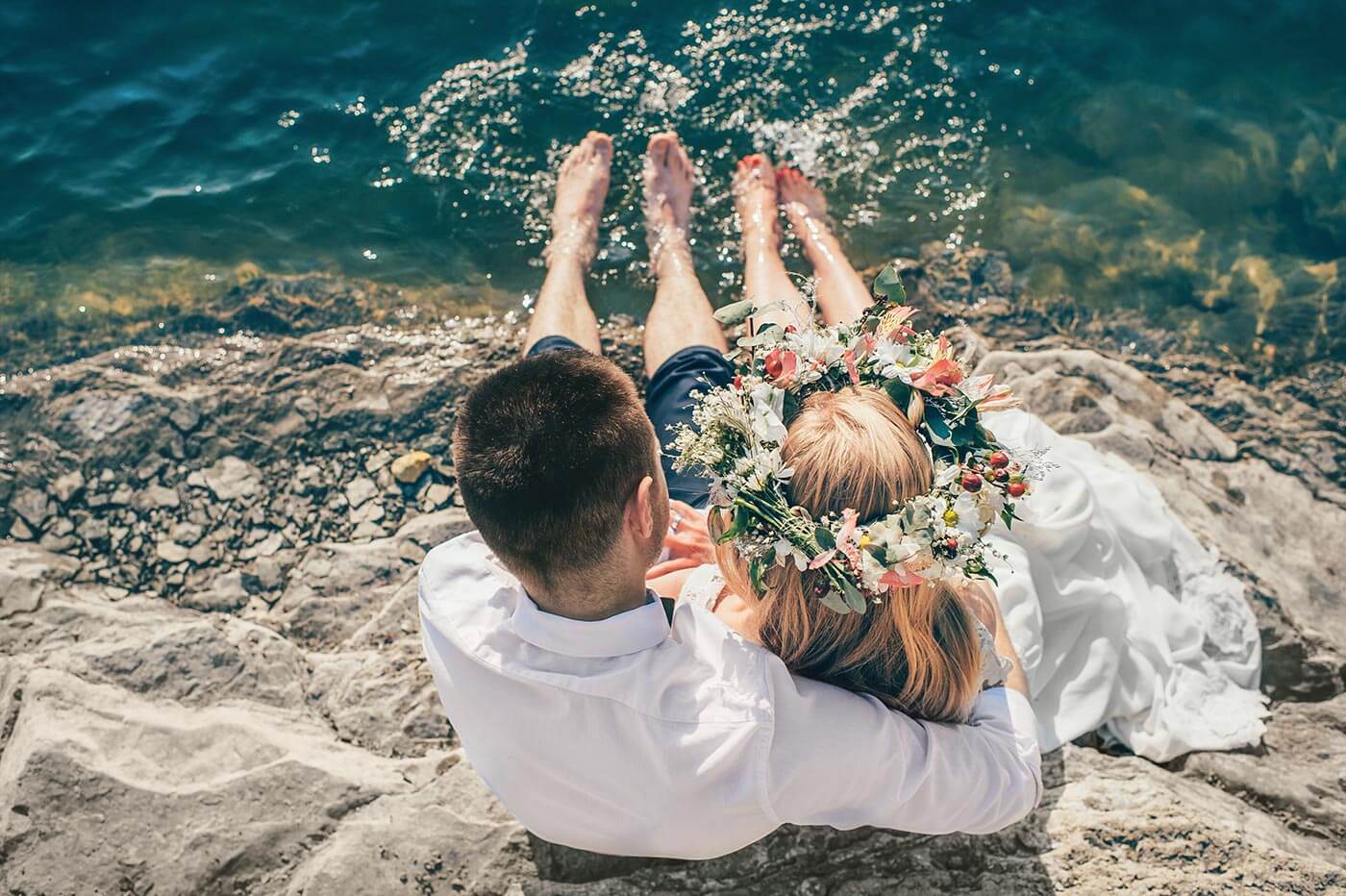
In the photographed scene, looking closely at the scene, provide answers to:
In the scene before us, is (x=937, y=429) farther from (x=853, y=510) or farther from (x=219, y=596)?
(x=219, y=596)

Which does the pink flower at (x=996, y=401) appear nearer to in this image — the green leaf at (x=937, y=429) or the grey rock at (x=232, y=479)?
the green leaf at (x=937, y=429)

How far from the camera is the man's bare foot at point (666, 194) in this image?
4977 mm

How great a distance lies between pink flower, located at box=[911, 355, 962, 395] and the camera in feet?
8.13

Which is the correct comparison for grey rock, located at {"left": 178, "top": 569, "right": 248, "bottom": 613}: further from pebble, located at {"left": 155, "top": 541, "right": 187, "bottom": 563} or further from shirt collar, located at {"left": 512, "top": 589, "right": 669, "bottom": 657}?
shirt collar, located at {"left": 512, "top": 589, "right": 669, "bottom": 657}

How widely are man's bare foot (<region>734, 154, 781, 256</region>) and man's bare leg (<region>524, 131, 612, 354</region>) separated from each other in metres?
0.78

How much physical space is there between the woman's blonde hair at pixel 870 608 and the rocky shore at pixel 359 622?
0.78 metres

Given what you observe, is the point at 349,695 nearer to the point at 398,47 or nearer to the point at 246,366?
the point at 246,366

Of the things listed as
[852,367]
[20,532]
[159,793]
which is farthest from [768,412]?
→ [20,532]

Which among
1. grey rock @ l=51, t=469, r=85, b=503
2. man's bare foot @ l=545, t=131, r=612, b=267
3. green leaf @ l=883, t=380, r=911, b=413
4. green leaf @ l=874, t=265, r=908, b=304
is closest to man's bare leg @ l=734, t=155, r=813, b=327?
man's bare foot @ l=545, t=131, r=612, b=267

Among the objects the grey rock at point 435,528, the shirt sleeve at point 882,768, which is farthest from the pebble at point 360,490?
the shirt sleeve at point 882,768

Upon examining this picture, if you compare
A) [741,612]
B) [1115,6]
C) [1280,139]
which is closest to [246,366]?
[741,612]

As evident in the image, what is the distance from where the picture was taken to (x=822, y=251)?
4.82m

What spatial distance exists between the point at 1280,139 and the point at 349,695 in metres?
5.96

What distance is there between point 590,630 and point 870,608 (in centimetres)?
74
